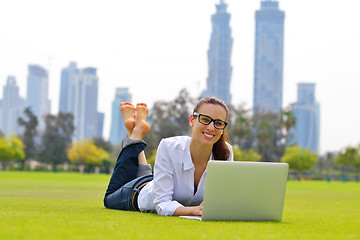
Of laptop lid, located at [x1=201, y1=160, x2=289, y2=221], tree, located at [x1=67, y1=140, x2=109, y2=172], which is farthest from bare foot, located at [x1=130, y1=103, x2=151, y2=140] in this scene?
tree, located at [x1=67, y1=140, x2=109, y2=172]

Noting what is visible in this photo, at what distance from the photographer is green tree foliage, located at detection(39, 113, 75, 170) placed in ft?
281

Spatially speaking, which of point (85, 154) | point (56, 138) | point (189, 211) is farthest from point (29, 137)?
point (189, 211)

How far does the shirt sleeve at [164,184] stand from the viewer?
4.67 m

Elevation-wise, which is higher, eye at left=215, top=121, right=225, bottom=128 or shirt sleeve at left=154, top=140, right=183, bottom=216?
eye at left=215, top=121, right=225, bottom=128

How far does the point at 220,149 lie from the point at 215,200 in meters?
0.97

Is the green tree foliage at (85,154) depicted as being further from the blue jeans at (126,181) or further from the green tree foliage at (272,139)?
the blue jeans at (126,181)

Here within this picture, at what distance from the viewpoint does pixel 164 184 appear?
474cm

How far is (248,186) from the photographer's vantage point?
426cm

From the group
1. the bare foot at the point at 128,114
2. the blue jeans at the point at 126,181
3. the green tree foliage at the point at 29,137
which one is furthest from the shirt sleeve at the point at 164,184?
the green tree foliage at the point at 29,137

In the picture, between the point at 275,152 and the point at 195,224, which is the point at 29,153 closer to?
the point at 275,152

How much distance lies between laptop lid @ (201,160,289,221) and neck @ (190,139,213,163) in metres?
0.77

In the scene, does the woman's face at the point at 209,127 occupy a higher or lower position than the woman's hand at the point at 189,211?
higher

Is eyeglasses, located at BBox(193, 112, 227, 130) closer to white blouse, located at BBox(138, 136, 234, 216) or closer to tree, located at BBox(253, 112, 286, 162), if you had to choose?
white blouse, located at BBox(138, 136, 234, 216)

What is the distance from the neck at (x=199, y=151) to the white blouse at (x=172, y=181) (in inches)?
2.3
